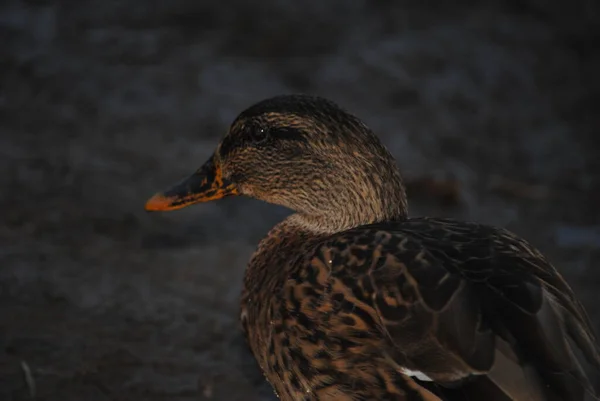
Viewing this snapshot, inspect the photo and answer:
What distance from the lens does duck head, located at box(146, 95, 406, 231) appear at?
4.12 metres

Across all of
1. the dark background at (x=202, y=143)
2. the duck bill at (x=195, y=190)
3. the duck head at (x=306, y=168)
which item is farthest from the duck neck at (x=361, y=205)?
the dark background at (x=202, y=143)

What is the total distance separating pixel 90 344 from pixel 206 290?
75 centimetres

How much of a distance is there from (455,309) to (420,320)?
0.38ft

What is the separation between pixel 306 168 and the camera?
4.29 m

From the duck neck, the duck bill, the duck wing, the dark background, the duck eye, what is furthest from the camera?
the dark background

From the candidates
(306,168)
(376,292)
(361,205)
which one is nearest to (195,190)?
(306,168)

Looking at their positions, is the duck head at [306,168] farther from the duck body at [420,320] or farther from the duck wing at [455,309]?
the duck wing at [455,309]

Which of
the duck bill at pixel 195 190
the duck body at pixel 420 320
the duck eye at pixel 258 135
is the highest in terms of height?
the duck eye at pixel 258 135

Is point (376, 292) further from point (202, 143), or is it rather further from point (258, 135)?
point (202, 143)

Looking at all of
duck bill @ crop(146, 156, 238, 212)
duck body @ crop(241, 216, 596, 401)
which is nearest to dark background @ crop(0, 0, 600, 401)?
duck bill @ crop(146, 156, 238, 212)

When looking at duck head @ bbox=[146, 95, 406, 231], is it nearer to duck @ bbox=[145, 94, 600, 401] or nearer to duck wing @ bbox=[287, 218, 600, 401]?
duck @ bbox=[145, 94, 600, 401]

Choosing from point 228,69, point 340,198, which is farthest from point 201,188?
point 228,69

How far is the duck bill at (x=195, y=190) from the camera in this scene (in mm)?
4398

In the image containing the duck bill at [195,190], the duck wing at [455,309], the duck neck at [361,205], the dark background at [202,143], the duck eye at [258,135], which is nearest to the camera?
the duck wing at [455,309]
